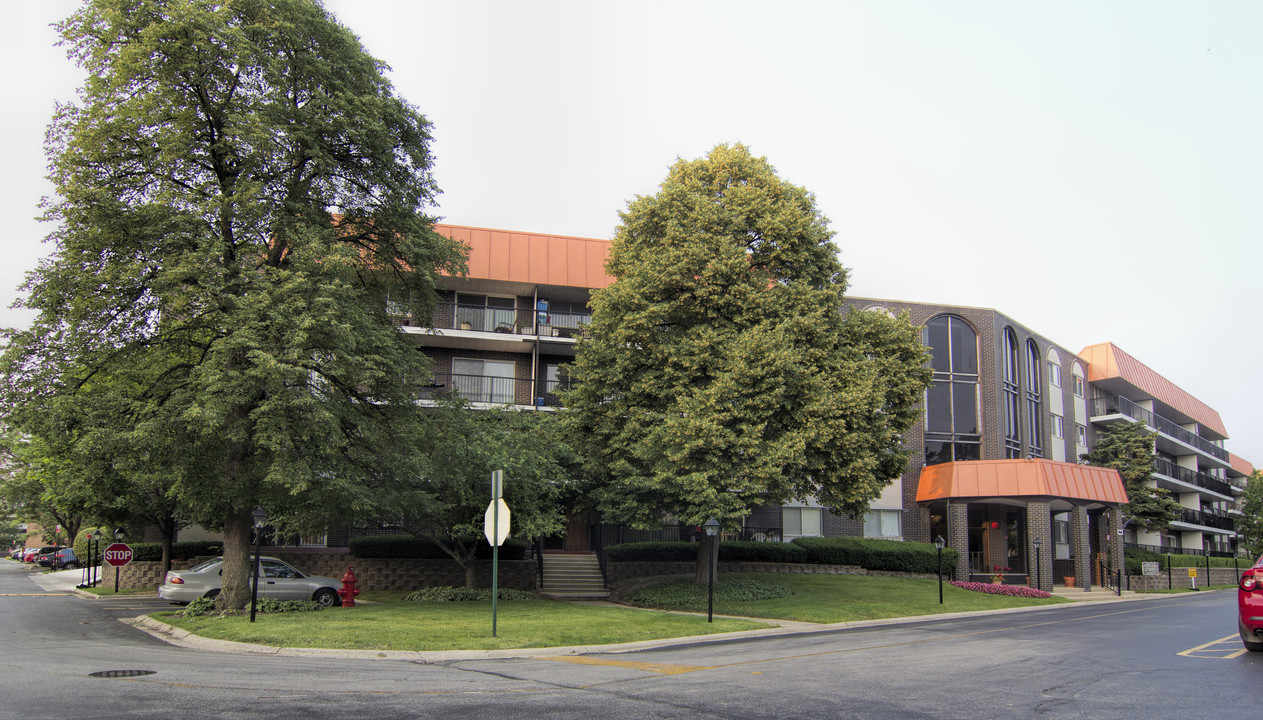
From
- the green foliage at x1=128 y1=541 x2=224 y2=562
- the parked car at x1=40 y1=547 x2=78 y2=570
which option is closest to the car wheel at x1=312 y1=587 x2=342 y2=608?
the green foliage at x1=128 y1=541 x2=224 y2=562

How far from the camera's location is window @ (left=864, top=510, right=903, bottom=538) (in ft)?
117

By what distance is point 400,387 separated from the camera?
1922 centimetres

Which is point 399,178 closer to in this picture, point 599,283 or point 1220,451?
point 599,283

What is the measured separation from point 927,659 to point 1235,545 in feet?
274

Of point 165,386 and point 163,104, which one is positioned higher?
point 163,104

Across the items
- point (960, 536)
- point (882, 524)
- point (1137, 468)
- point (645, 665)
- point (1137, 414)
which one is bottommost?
point (645, 665)

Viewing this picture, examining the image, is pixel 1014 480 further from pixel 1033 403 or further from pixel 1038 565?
pixel 1033 403

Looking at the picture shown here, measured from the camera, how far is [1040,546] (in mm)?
31594

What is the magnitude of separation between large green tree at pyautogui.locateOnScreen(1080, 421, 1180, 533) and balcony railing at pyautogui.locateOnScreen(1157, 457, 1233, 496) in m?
10.2

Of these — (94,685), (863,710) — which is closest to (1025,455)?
(863,710)

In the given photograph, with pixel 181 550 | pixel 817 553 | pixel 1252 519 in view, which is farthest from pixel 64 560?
pixel 1252 519

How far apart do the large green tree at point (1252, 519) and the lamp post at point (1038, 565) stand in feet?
184

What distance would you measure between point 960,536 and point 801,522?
6.33 m

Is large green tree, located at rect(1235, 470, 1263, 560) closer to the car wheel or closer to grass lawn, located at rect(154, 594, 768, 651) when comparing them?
grass lawn, located at rect(154, 594, 768, 651)
